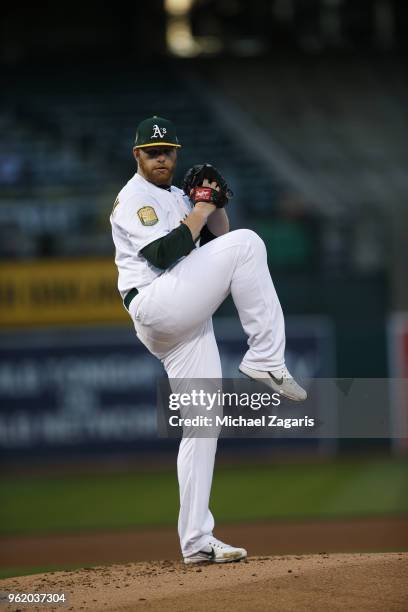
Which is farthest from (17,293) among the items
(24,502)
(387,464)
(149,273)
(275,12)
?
(149,273)

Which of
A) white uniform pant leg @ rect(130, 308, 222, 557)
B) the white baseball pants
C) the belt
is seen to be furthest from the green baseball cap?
white uniform pant leg @ rect(130, 308, 222, 557)

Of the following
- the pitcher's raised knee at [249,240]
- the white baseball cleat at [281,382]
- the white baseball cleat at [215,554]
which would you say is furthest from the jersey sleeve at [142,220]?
the white baseball cleat at [215,554]

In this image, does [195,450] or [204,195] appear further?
[195,450]

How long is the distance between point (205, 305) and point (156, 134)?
723 millimetres

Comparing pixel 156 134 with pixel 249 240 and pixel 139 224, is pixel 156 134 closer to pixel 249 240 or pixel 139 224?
pixel 139 224

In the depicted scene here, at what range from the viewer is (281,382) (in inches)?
176

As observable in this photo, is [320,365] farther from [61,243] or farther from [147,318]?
[147,318]

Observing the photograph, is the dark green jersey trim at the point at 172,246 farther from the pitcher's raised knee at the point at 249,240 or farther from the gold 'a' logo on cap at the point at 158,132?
the gold 'a' logo on cap at the point at 158,132

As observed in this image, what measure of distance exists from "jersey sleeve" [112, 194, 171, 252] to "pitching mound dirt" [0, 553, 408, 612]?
4.49ft

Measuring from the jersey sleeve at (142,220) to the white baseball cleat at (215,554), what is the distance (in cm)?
130

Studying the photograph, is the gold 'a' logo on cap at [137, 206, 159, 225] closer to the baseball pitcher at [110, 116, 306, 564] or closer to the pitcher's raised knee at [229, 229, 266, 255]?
the baseball pitcher at [110, 116, 306, 564]

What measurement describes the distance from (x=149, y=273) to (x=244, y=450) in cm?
828

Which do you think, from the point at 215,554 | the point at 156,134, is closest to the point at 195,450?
the point at 215,554

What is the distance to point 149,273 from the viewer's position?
455 centimetres
